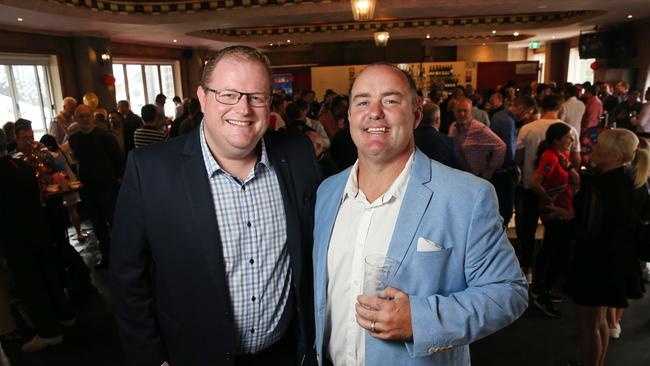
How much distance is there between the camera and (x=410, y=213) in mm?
1314

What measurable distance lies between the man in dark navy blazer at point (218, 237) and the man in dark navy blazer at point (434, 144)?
207 centimetres

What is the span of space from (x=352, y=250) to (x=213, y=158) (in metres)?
0.61

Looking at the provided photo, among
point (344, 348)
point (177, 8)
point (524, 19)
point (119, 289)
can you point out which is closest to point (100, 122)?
point (177, 8)

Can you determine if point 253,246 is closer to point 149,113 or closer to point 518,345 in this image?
point 518,345

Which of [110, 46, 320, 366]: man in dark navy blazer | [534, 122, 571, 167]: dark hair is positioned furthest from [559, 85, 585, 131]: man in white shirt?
[110, 46, 320, 366]: man in dark navy blazer

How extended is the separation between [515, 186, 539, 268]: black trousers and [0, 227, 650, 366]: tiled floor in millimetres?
558

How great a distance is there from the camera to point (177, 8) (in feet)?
27.8

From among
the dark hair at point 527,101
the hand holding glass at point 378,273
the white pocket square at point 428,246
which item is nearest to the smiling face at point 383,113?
the white pocket square at point 428,246

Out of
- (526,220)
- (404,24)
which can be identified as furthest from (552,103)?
(404,24)

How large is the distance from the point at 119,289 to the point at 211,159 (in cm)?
58

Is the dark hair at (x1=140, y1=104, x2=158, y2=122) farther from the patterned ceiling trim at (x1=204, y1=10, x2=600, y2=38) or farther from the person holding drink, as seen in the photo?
the patterned ceiling trim at (x1=204, y1=10, x2=600, y2=38)

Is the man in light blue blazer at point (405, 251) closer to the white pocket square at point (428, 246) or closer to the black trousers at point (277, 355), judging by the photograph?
the white pocket square at point (428, 246)

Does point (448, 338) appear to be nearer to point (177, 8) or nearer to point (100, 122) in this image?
point (100, 122)

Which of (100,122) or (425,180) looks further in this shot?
(100,122)
